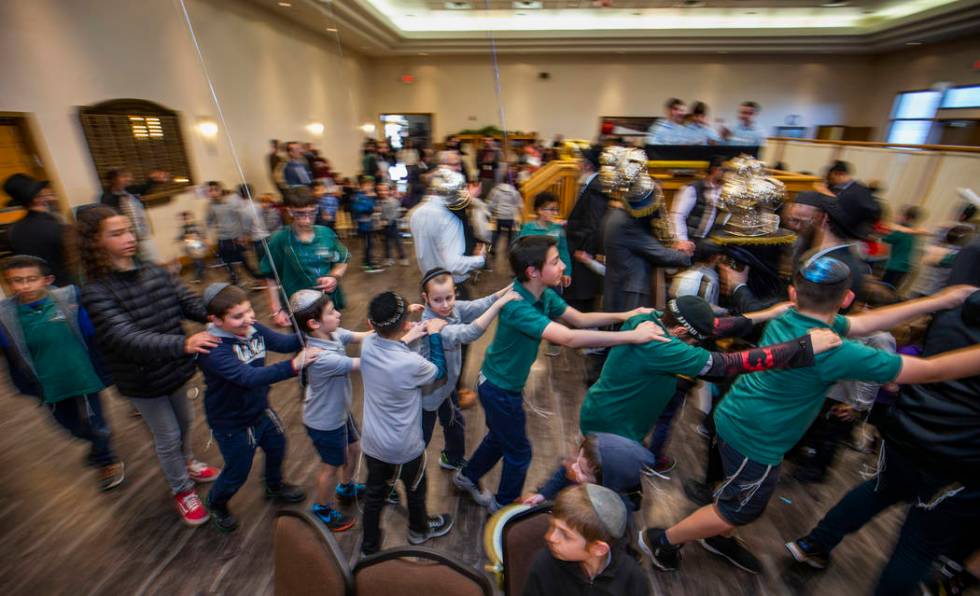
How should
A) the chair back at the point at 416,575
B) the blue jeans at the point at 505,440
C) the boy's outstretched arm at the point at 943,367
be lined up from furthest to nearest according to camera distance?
the blue jeans at the point at 505,440 < the boy's outstretched arm at the point at 943,367 < the chair back at the point at 416,575

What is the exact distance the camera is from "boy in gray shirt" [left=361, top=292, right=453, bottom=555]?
5.38 feet

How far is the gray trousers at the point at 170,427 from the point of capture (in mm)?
2102

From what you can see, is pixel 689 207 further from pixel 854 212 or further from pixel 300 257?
pixel 300 257

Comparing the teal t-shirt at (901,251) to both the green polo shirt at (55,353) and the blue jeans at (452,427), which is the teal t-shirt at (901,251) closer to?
the blue jeans at (452,427)

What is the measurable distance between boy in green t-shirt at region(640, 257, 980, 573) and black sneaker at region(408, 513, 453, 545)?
42.1 inches

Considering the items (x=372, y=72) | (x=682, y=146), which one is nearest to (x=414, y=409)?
(x=682, y=146)

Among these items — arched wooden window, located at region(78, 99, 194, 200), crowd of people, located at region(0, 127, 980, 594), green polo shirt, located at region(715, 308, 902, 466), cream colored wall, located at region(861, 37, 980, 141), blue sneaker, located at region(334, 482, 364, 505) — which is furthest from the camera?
cream colored wall, located at region(861, 37, 980, 141)

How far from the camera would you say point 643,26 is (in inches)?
449

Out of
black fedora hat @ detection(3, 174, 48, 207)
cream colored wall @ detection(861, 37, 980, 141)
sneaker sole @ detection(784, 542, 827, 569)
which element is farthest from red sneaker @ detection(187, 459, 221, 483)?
cream colored wall @ detection(861, 37, 980, 141)

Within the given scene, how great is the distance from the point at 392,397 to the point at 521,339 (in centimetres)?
62

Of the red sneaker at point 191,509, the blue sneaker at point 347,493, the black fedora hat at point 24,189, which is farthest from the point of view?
the black fedora hat at point 24,189

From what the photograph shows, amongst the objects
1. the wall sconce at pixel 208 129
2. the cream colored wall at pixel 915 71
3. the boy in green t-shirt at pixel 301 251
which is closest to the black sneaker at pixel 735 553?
the boy in green t-shirt at pixel 301 251

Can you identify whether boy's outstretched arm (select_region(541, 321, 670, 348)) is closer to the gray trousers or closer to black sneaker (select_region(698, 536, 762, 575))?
black sneaker (select_region(698, 536, 762, 575))

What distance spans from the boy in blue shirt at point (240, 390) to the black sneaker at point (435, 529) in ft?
2.44
